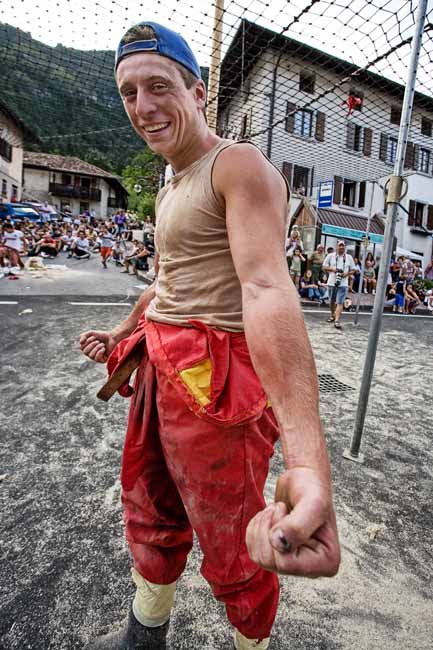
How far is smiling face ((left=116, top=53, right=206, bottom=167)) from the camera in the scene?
1069 mm

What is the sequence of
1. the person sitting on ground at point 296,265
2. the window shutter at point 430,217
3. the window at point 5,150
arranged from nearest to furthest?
1. the person sitting on ground at point 296,265
2. the window shutter at point 430,217
3. the window at point 5,150

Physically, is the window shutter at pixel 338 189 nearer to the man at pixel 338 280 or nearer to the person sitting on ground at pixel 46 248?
the man at pixel 338 280

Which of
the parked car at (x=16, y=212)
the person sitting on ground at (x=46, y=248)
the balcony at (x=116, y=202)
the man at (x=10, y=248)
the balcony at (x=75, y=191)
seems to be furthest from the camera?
the balcony at (x=116, y=202)

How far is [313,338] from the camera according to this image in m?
6.31

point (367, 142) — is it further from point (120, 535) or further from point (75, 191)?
point (75, 191)

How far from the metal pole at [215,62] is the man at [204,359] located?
418 centimetres

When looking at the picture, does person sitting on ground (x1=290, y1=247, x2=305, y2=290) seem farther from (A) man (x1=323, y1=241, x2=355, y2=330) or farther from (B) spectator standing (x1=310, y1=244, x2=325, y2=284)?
(A) man (x1=323, y1=241, x2=355, y2=330)

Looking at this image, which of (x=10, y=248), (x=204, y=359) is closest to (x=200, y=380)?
(x=204, y=359)

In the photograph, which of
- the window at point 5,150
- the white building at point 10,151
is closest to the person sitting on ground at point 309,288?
the white building at point 10,151

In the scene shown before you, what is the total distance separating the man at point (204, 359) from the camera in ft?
2.65

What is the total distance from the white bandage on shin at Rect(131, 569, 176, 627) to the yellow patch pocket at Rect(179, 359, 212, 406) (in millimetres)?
710

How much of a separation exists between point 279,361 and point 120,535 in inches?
63.0

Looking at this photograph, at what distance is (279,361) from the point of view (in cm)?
70

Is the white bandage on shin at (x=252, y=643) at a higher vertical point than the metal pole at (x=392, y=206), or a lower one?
lower
